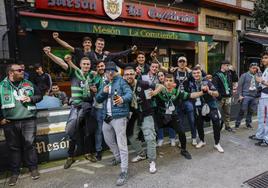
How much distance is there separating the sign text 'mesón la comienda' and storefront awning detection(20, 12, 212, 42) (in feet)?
2.34

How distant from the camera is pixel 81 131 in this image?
4.79m

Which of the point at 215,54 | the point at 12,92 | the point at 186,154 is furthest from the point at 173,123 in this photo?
the point at 215,54

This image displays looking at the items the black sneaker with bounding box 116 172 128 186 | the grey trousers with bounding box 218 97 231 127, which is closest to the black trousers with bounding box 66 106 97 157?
the black sneaker with bounding box 116 172 128 186

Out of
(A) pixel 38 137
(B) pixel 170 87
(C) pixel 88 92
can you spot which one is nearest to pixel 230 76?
(B) pixel 170 87

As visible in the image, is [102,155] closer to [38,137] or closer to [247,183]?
[38,137]

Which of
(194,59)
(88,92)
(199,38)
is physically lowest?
(88,92)

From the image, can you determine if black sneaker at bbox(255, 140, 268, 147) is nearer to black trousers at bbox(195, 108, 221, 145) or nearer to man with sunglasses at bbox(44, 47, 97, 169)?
black trousers at bbox(195, 108, 221, 145)

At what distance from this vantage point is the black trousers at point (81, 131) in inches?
175

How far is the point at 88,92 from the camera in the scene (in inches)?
178

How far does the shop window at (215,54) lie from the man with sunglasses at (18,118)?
469 inches

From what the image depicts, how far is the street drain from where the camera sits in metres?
3.79

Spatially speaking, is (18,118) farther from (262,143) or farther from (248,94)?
(248,94)

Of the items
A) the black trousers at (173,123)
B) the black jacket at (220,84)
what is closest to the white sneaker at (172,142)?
the black trousers at (173,123)

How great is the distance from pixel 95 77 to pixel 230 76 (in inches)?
157
